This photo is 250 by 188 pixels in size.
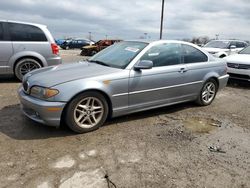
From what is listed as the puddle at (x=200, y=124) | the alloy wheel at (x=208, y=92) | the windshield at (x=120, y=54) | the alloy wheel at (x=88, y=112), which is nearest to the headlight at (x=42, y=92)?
the alloy wheel at (x=88, y=112)

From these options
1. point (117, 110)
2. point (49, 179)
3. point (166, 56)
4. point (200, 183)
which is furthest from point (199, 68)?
point (49, 179)

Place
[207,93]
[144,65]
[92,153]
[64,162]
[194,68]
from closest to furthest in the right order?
[64,162]
[92,153]
[144,65]
[194,68]
[207,93]

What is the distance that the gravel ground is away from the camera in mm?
3064

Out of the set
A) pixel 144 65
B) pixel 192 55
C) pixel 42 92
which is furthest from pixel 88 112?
pixel 192 55

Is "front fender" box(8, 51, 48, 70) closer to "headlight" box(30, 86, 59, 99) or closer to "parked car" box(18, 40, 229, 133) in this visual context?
"parked car" box(18, 40, 229, 133)

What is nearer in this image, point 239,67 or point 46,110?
point 46,110

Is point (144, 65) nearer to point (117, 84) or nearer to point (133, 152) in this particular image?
point (117, 84)

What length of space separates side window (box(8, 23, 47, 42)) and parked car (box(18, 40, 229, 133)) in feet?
11.0

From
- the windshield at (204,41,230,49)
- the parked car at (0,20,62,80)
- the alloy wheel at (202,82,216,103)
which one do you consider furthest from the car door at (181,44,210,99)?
the windshield at (204,41,230,49)

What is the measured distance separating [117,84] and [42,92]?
1.17 meters

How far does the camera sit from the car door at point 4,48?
7.49 meters

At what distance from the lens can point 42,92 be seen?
13.2 feet

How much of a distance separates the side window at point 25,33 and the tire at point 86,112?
4.50 m

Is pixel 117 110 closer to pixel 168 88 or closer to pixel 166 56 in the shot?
pixel 168 88
